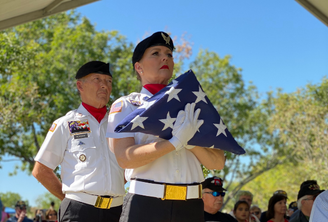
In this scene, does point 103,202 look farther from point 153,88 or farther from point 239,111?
point 239,111

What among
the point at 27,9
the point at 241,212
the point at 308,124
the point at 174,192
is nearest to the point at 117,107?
the point at 174,192

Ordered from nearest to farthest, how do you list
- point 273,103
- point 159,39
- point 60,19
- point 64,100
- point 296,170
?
1. point 159,39
2. point 64,100
3. point 60,19
4. point 273,103
5. point 296,170

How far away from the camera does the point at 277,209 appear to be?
652 cm

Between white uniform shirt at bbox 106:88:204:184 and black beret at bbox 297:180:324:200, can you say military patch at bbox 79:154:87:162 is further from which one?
black beret at bbox 297:180:324:200

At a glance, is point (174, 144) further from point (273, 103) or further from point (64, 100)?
point (273, 103)

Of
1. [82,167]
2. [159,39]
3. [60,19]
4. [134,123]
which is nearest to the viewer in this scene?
[134,123]

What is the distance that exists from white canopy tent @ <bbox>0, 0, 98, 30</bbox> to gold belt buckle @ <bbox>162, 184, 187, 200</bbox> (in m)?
2.87

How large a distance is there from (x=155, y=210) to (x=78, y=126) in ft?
4.90

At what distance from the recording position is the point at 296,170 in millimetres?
26734

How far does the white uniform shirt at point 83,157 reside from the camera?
119 inches

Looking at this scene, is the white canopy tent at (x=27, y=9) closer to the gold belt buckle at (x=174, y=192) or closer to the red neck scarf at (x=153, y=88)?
the red neck scarf at (x=153, y=88)

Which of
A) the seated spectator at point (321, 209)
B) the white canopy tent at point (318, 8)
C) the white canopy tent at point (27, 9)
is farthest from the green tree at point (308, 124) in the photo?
the seated spectator at point (321, 209)

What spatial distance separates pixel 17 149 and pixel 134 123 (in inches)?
659

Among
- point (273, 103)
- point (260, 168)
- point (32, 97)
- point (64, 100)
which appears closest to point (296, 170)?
point (260, 168)
